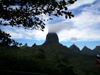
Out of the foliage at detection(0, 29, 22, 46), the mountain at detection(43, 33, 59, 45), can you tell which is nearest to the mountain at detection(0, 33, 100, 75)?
the mountain at detection(43, 33, 59, 45)

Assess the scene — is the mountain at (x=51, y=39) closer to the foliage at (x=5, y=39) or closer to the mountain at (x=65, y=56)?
the mountain at (x=65, y=56)

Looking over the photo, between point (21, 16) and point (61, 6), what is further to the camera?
point (21, 16)

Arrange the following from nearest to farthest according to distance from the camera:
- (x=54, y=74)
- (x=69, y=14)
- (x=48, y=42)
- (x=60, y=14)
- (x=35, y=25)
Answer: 1. (x=69, y=14)
2. (x=60, y=14)
3. (x=35, y=25)
4. (x=54, y=74)
5. (x=48, y=42)

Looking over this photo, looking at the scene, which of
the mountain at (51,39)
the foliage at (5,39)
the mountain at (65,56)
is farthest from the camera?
the mountain at (51,39)

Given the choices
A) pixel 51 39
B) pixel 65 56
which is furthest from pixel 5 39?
pixel 51 39

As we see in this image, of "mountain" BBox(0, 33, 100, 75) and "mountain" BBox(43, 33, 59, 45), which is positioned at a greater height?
"mountain" BBox(43, 33, 59, 45)

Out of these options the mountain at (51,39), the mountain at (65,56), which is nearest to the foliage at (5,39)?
the mountain at (65,56)

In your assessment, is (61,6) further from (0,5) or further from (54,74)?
(54,74)

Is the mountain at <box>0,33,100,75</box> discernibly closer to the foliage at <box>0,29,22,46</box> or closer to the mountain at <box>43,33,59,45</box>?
the mountain at <box>43,33,59,45</box>

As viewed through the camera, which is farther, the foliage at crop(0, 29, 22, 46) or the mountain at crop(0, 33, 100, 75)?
the mountain at crop(0, 33, 100, 75)

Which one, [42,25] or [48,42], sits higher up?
[48,42]

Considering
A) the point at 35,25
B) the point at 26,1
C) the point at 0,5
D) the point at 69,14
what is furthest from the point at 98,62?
the point at 0,5

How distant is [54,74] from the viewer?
769 cm

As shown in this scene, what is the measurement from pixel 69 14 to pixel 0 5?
3.90 metres
